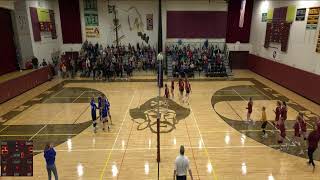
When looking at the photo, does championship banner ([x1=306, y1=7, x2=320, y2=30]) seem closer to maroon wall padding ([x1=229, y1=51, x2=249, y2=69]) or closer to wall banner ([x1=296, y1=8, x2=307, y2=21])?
wall banner ([x1=296, y1=8, x2=307, y2=21])

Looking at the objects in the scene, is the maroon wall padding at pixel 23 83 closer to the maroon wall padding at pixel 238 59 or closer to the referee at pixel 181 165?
the referee at pixel 181 165

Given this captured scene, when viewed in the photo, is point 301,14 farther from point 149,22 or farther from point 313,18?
point 149,22

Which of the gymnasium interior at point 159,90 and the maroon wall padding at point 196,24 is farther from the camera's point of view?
the maroon wall padding at point 196,24

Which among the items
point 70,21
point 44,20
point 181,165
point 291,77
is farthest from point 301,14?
point 44,20

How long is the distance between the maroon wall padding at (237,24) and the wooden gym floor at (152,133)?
9.16m

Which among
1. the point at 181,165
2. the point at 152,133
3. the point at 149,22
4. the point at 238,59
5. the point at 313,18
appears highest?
the point at 149,22

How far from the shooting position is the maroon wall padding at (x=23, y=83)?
54.5 feet

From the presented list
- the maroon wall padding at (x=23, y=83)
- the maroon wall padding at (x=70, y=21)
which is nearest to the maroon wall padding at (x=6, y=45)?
the maroon wall padding at (x=23, y=83)

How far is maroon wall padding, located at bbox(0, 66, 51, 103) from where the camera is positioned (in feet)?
54.5

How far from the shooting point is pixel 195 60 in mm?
24766

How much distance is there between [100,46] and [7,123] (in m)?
15.1

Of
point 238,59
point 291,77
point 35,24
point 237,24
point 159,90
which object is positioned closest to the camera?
point 159,90

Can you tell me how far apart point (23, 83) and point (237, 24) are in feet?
69.3

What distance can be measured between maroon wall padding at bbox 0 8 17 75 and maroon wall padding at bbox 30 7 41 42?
1985mm
